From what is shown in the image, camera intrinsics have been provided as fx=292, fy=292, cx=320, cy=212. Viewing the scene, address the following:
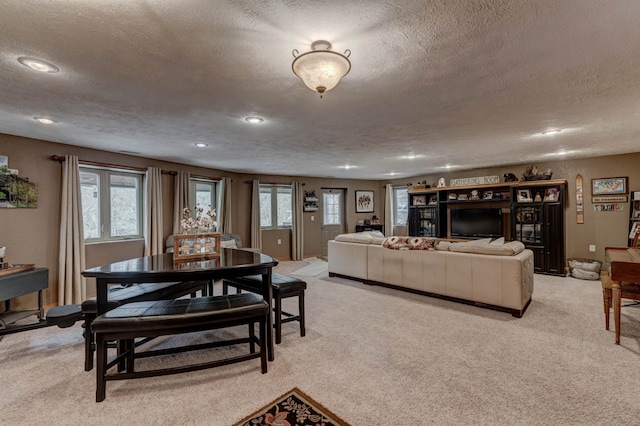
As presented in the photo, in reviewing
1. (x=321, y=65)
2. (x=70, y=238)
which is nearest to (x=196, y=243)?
(x=321, y=65)

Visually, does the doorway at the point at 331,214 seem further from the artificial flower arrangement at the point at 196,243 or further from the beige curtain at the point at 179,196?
the artificial flower arrangement at the point at 196,243

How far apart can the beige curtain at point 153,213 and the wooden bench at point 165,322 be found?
2.88 meters

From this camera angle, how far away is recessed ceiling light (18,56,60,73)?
180cm

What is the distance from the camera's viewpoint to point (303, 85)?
225cm

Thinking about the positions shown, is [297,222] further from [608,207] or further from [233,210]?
[608,207]

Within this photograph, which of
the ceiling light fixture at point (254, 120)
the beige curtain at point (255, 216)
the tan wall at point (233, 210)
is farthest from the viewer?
the beige curtain at point (255, 216)

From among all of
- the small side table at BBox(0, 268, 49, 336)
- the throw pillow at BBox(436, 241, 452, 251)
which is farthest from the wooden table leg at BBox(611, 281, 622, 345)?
the small side table at BBox(0, 268, 49, 336)

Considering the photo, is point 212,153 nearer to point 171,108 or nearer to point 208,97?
point 171,108

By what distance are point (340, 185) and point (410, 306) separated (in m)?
5.10

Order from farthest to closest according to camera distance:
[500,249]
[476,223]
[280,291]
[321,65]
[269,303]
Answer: [476,223], [500,249], [280,291], [269,303], [321,65]

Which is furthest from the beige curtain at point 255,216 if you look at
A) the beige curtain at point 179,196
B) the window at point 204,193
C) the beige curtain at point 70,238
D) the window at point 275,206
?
the beige curtain at point 70,238

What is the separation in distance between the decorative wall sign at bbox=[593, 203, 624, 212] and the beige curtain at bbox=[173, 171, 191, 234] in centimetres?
754

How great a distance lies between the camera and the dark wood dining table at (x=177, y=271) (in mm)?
2084

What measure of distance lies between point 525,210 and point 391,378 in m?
5.24
